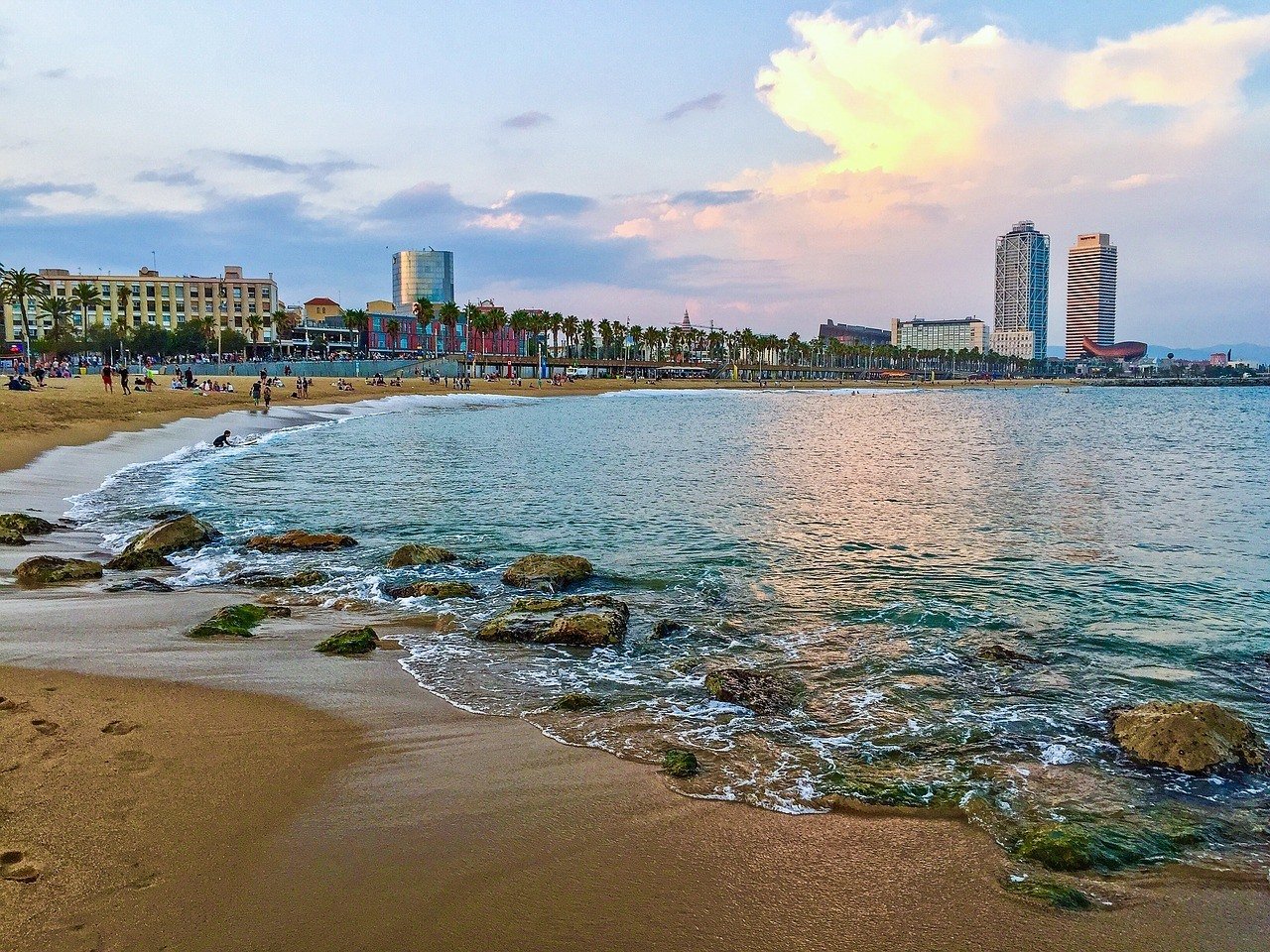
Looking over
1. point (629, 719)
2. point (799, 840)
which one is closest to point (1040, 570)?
point (629, 719)

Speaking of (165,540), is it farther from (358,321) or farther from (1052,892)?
(358,321)

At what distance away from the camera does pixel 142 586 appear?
1275 cm

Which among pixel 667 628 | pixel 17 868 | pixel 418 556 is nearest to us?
pixel 17 868

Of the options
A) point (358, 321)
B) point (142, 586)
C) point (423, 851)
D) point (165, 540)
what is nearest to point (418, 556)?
point (142, 586)

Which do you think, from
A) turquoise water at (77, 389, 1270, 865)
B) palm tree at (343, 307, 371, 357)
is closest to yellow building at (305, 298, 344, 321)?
palm tree at (343, 307, 371, 357)

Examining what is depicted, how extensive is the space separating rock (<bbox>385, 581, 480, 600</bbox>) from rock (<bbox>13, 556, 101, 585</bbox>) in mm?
4619

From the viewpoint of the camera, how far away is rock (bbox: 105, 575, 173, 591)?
12.6 m

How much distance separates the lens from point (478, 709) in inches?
330

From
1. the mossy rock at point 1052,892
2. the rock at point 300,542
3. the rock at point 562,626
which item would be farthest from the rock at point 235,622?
the mossy rock at point 1052,892

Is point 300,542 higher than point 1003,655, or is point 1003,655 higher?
point 300,542

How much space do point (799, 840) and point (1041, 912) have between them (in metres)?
1.57

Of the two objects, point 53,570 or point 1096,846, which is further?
point 53,570

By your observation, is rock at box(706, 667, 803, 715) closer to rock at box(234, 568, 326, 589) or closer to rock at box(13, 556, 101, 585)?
rock at box(234, 568, 326, 589)

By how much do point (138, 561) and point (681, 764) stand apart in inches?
451
